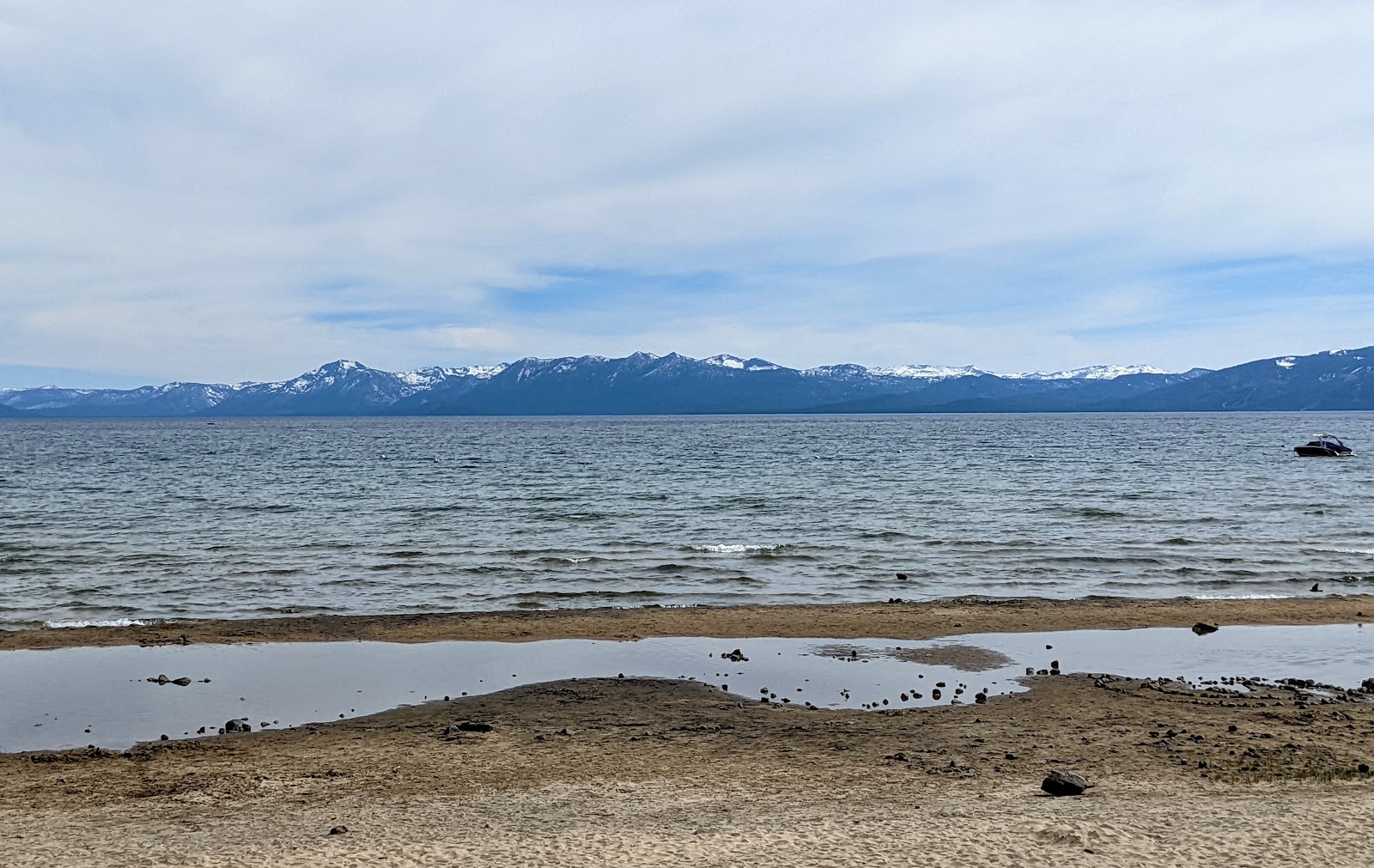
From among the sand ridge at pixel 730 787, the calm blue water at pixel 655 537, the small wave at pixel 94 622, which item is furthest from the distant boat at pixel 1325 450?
the small wave at pixel 94 622

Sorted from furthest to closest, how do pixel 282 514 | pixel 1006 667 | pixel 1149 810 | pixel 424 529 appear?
1. pixel 282 514
2. pixel 424 529
3. pixel 1006 667
4. pixel 1149 810

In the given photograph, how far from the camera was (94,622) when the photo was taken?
22688 mm

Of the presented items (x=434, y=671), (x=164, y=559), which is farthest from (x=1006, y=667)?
(x=164, y=559)

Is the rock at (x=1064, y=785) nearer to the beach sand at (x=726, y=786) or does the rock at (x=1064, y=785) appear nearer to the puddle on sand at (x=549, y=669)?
the beach sand at (x=726, y=786)

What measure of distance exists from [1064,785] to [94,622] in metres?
21.2

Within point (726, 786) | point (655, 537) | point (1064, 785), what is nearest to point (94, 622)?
point (726, 786)

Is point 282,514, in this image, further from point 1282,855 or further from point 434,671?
point 1282,855

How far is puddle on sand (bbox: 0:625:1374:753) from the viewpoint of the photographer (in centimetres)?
1562

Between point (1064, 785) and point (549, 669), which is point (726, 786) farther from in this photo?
point (549, 669)

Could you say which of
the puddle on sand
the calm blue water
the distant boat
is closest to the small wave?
the calm blue water

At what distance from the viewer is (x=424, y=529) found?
129 ft

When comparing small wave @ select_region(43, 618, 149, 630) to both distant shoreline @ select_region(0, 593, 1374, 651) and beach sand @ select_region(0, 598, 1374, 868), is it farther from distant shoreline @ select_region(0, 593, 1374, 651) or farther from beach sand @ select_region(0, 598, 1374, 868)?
beach sand @ select_region(0, 598, 1374, 868)

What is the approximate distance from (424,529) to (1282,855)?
3432cm

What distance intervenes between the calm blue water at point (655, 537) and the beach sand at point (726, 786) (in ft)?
36.1
